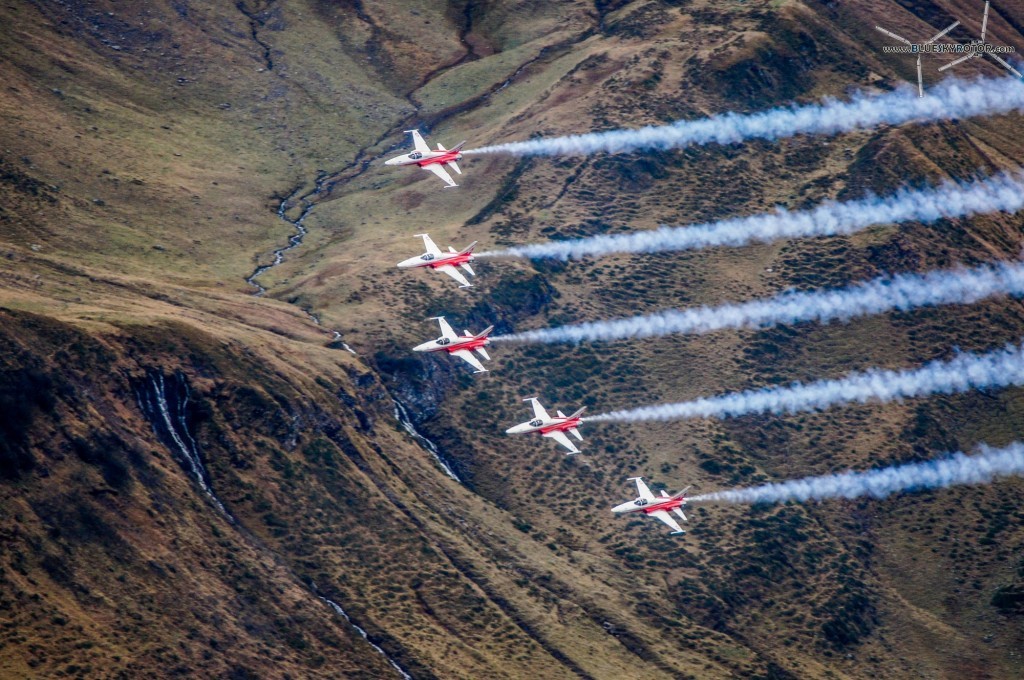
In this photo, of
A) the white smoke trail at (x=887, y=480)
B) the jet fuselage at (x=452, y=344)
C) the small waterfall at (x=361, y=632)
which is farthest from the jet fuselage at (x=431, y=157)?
the small waterfall at (x=361, y=632)

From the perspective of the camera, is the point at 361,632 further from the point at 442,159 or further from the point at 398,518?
the point at 442,159

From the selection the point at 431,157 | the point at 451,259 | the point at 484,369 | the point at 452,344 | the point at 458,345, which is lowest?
the point at 484,369

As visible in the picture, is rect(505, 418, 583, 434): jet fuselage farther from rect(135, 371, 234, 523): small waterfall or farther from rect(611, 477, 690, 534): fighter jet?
rect(135, 371, 234, 523): small waterfall

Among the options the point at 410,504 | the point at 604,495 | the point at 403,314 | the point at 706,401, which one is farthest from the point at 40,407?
the point at 706,401

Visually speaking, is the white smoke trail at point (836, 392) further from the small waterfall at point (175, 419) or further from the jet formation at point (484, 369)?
the small waterfall at point (175, 419)

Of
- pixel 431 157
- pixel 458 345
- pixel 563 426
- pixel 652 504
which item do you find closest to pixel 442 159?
pixel 431 157

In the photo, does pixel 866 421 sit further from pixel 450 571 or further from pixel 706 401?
pixel 450 571
